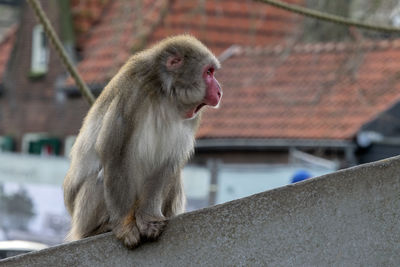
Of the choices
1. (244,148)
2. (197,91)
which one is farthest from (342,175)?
(244,148)

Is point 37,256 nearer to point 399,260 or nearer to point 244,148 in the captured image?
point 399,260

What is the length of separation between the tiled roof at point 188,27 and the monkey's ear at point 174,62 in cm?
1349

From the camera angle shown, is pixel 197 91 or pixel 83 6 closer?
pixel 197 91

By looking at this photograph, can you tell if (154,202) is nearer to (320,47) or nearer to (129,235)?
(129,235)

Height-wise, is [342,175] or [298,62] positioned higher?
[298,62]

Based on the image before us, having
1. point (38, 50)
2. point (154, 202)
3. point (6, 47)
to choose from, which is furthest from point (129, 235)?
point (6, 47)

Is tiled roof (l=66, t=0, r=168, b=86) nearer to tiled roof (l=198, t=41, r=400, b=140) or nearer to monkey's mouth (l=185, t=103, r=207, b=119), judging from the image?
tiled roof (l=198, t=41, r=400, b=140)

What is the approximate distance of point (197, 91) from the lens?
5.25 meters

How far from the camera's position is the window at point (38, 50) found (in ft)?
78.6

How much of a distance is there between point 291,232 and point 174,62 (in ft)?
3.92

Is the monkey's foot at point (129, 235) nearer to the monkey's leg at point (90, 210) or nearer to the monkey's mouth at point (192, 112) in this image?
the monkey's leg at point (90, 210)

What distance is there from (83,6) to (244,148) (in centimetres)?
534

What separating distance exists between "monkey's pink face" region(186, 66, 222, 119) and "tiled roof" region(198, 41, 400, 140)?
1152 cm

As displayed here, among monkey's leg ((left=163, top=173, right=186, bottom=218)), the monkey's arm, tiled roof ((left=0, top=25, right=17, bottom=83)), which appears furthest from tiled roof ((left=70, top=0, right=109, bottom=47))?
the monkey's arm
